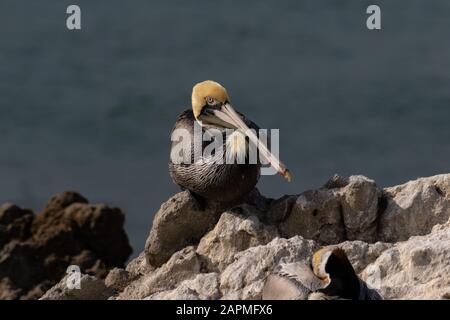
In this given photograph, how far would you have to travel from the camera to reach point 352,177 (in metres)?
15.9

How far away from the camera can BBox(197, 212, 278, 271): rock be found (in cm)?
1550

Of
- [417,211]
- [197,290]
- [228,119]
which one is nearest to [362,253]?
[197,290]

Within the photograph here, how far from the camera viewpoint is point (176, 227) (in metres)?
16.4

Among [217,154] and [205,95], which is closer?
[217,154]

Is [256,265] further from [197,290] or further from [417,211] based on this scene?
[417,211]

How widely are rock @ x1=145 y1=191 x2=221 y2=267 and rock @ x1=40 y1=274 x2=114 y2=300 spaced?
103cm

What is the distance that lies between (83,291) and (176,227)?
1439mm

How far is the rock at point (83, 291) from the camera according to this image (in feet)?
49.9

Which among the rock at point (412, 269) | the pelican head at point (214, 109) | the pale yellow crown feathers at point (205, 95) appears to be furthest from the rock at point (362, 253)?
the pale yellow crown feathers at point (205, 95)

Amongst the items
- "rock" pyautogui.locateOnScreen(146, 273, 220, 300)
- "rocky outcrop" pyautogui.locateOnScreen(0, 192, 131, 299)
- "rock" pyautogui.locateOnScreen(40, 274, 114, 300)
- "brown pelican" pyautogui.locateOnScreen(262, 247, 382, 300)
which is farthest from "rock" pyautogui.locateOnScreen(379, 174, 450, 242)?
"rocky outcrop" pyautogui.locateOnScreen(0, 192, 131, 299)

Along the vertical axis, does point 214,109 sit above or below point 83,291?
above

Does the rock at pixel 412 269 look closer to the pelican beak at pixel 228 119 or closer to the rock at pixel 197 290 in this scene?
the rock at pixel 197 290
